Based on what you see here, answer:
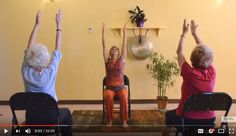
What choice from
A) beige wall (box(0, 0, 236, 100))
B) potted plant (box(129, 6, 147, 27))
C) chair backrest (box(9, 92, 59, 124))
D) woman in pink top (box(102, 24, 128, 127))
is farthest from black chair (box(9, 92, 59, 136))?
potted plant (box(129, 6, 147, 27))

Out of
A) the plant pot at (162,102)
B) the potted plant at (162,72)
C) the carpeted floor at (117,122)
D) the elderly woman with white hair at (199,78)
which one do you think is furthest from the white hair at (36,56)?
the plant pot at (162,102)

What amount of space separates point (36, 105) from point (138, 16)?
3.19m

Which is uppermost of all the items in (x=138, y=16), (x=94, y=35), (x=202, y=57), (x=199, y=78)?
(x=138, y=16)

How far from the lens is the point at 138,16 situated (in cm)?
502

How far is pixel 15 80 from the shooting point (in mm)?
5207

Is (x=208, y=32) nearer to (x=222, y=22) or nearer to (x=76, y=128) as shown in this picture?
(x=222, y=22)

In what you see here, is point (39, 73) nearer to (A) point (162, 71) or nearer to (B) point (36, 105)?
(B) point (36, 105)

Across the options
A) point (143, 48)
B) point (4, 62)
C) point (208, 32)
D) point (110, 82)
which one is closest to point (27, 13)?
point (4, 62)

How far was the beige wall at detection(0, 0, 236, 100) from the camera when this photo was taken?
201 inches

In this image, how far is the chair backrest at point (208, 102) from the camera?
2.10 meters

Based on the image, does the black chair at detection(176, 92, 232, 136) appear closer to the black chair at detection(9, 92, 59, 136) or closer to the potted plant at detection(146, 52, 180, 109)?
the black chair at detection(9, 92, 59, 136)

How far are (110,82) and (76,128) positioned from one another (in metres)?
0.67

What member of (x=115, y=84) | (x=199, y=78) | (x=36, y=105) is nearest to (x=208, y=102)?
(x=199, y=78)

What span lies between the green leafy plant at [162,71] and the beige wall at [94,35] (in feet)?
0.48
